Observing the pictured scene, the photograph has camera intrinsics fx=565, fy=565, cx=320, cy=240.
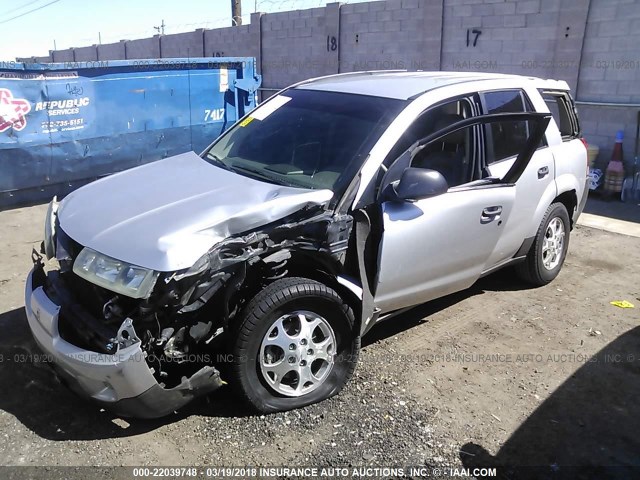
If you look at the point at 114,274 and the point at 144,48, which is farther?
the point at 144,48

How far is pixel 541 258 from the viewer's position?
194 inches

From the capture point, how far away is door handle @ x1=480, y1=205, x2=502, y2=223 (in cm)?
389

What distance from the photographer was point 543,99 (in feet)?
15.9

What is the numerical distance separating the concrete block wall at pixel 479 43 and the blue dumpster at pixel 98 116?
14.1ft

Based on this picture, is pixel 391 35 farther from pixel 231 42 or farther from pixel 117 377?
pixel 117 377

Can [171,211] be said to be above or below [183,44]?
below

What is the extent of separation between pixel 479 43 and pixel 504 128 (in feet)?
23.1

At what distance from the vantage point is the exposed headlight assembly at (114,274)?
267 cm

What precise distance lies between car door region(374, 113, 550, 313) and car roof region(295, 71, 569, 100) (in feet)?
1.25

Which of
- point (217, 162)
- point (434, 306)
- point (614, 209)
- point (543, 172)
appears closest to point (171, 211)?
point (217, 162)

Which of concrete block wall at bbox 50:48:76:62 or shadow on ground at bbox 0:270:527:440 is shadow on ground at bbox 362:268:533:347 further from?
concrete block wall at bbox 50:48:76:62

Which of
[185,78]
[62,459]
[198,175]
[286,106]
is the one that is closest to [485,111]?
[286,106]

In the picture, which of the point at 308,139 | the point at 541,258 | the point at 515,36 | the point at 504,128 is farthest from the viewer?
the point at 515,36

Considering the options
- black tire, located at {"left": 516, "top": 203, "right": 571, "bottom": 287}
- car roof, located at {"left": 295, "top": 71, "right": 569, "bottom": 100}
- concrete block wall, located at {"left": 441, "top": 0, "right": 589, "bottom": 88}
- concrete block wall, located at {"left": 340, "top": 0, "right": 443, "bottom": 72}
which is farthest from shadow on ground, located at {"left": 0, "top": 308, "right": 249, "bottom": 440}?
concrete block wall, located at {"left": 340, "top": 0, "right": 443, "bottom": 72}
